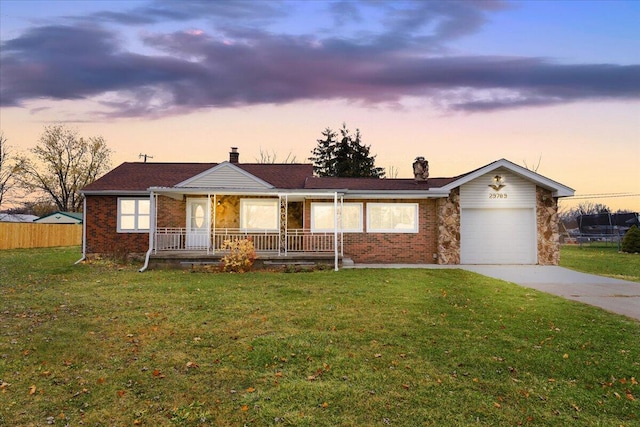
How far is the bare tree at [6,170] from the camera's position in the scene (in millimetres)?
41719

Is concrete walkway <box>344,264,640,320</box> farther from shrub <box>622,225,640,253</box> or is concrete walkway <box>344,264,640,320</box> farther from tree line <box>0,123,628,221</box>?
tree line <box>0,123,628,221</box>

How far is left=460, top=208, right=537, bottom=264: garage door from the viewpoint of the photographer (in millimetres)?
16328

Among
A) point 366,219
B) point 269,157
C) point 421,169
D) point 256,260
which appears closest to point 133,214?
point 256,260

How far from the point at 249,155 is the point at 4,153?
25863 millimetres

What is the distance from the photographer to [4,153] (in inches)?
1644

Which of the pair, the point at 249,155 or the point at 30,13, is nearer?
the point at 30,13

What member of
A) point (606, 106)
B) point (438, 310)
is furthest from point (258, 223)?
point (606, 106)

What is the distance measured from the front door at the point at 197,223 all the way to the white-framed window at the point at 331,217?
467 centimetres

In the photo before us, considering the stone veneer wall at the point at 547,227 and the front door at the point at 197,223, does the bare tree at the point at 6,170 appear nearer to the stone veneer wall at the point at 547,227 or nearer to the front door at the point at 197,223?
the front door at the point at 197,223

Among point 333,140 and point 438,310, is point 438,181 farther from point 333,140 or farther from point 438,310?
point 333,140

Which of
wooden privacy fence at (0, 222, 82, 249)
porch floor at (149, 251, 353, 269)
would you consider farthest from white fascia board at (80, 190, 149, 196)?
wooden privacy fence at (0, 222, 82, 249)

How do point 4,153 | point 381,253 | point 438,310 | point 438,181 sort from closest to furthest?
1. point 438,310
2. point 381,253
3. point 438,181
4. point 4,153

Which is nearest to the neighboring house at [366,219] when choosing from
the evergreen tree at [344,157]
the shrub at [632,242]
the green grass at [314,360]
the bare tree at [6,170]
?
the green grass at [314,360]

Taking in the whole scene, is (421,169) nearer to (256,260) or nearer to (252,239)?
(252,239)
